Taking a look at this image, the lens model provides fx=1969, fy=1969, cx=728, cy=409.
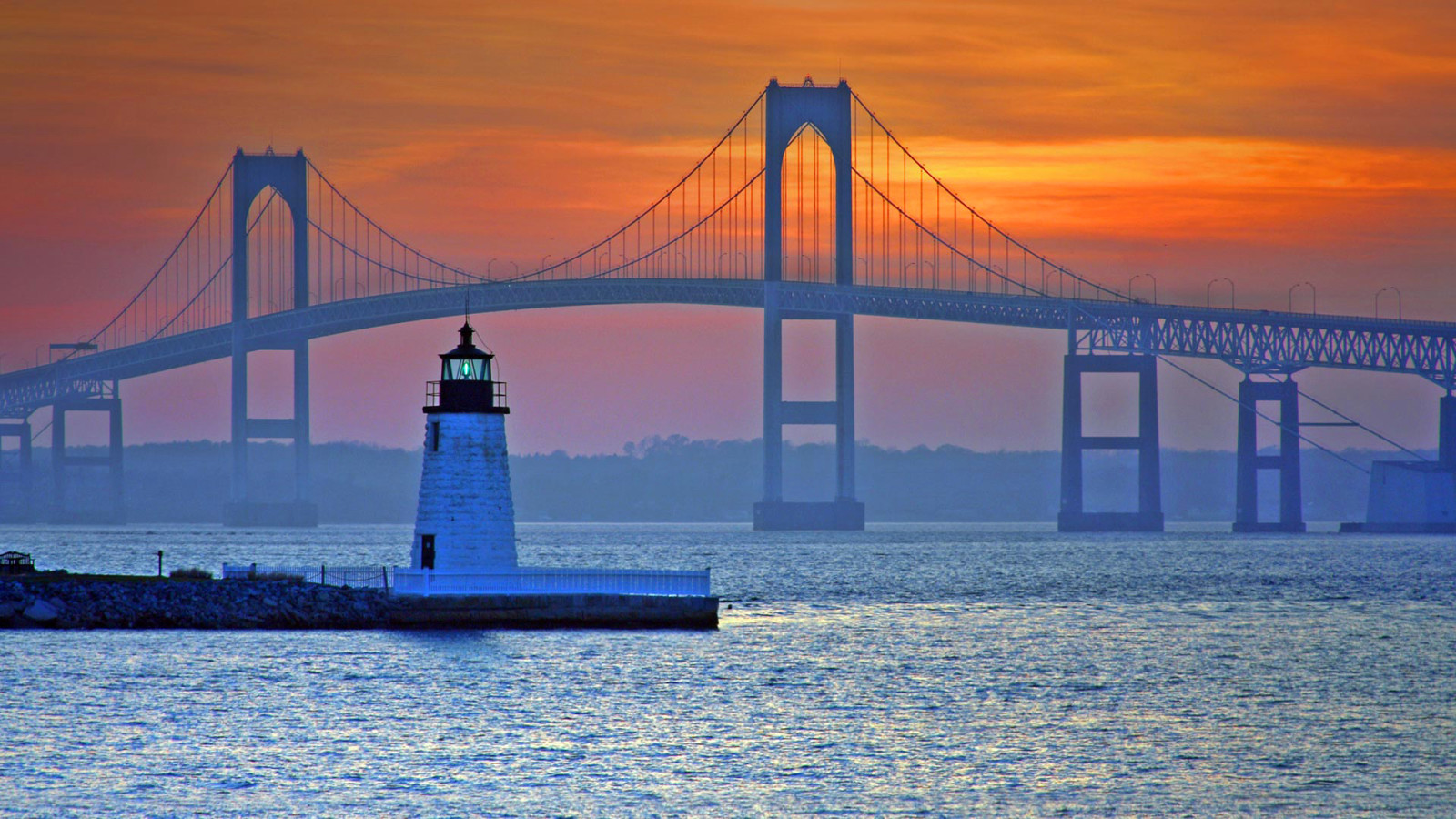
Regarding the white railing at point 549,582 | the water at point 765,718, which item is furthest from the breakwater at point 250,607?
the water at point 765,718

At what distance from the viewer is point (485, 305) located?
77562 millimetres

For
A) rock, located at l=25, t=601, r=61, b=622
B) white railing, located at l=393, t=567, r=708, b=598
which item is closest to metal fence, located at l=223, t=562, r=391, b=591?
white railing, located at l=393, t=567, r=708, b=598

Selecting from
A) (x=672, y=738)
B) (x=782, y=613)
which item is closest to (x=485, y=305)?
(x=782, y=613)

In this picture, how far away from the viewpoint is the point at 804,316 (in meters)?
77.1

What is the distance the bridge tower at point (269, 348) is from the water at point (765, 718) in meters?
53.2

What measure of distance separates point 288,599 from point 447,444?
15.7ft

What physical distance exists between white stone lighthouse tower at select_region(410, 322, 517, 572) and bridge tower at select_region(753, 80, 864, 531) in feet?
162

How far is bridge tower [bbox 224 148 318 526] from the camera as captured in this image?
86875mm

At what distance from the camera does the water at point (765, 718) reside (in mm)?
16953

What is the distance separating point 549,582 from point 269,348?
61.9m

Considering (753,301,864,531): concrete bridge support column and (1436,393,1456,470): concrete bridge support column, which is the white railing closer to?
(753,301,864,531): concrete bridge support column

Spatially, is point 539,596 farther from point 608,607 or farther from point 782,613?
point 782,613

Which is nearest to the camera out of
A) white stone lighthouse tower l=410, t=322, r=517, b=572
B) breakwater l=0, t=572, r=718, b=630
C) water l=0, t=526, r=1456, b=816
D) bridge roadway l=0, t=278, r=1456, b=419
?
water l=0, t=526, r=1456, b=816

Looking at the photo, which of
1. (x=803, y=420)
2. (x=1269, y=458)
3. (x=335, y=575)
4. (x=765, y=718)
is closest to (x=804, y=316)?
(x=803, y=420)
